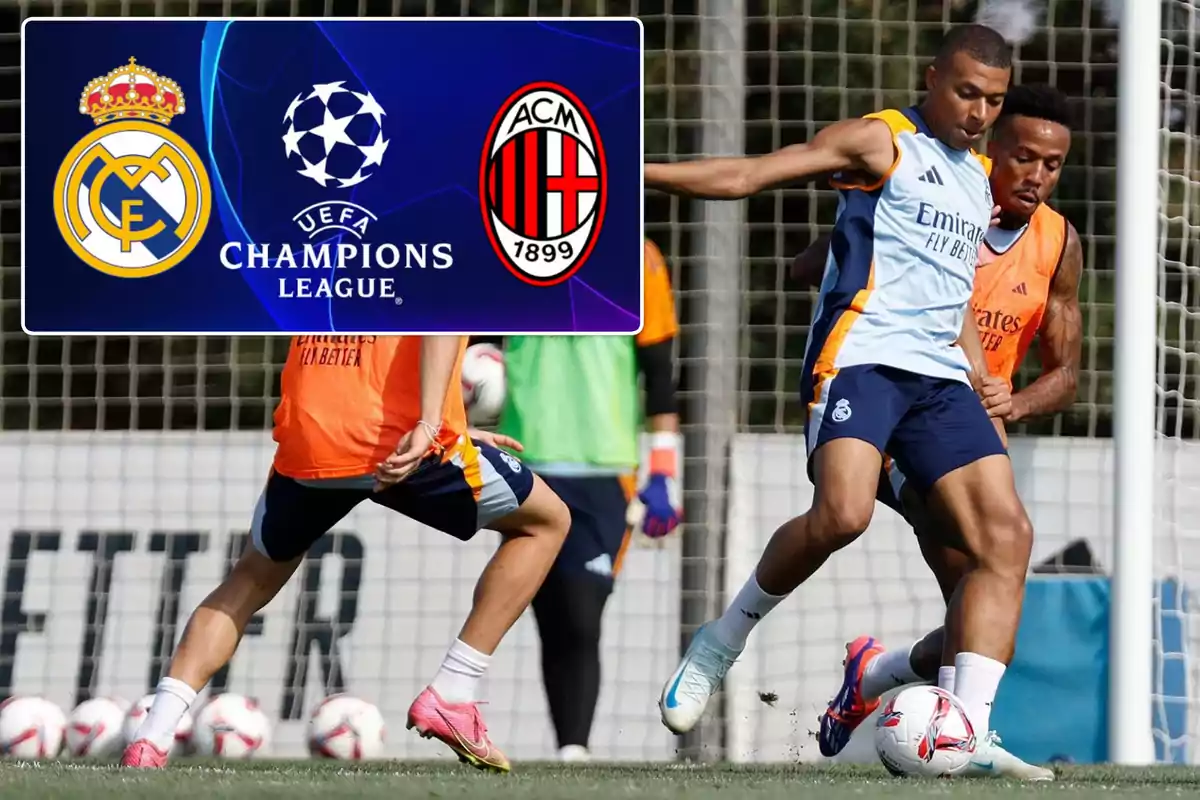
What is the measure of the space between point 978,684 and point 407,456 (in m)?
1.69

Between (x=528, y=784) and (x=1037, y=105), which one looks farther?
(x=1037, y=105)

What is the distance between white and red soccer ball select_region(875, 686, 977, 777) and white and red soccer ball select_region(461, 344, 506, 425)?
91.0 inches

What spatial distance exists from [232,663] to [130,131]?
289 cm

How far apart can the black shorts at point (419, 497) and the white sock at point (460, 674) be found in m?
0.34

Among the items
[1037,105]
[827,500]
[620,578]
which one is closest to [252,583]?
[827,500]

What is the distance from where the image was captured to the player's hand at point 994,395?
683 centimetres

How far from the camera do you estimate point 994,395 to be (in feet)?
22.5

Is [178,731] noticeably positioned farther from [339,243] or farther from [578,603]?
[339,243]

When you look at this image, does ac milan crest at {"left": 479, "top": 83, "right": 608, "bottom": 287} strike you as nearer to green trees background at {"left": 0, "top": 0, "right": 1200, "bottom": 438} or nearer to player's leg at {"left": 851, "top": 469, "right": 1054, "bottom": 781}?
player's leg at {"left": 851, "top": 469, "right": 1054, "bottom": 781}

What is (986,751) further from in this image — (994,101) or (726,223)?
(726,223)

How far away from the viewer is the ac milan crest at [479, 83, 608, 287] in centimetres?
639

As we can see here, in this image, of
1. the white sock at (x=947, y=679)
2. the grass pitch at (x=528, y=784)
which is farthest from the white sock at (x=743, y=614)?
the white sock at (x=947, y=679)

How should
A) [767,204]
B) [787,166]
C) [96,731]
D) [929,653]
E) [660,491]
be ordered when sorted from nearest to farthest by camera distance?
[787,166]
[929,653]
[96,731]
[660,491]
[767,204]

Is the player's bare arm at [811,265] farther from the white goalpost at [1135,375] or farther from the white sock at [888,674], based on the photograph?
the white goalpost at [1135,375]
